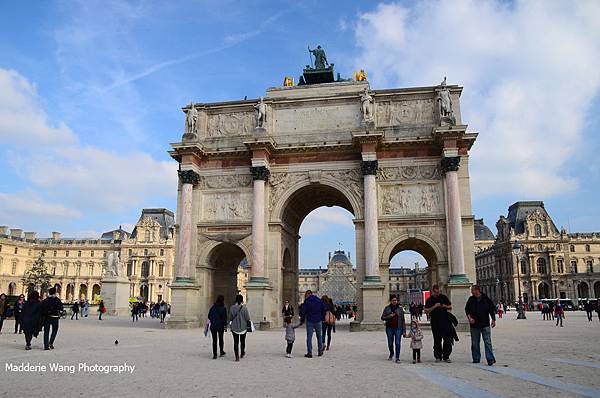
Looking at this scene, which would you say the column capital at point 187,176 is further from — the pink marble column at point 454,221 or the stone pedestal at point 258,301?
the pink marble column at point 454,221

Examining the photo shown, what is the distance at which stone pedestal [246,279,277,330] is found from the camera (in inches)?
1065

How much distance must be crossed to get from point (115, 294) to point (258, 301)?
65.1ft

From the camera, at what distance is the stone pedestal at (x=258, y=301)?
27.1 meters

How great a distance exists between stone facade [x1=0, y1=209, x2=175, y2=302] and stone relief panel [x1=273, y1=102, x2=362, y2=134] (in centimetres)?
7512

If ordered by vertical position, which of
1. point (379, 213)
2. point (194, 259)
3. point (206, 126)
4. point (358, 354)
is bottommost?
point (358, 354)

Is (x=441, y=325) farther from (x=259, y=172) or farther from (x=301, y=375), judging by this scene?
(x=259, y=172)

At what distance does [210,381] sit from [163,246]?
96115 millimetres

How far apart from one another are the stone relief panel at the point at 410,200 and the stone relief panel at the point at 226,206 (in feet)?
26.7

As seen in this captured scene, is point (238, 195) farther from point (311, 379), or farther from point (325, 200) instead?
point (311, 379)

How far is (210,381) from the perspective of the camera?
9.20m

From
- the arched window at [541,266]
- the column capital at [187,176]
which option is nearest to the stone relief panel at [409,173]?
the column capital at [187,176]

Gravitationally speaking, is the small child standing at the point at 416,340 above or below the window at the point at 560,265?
below

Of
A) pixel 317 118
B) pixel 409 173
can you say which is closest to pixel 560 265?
pixel 409 173

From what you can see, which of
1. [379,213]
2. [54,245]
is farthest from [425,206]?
[54,245]
